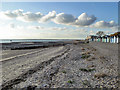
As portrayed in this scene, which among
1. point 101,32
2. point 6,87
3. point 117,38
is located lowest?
point 6,87

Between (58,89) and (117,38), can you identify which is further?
(117,38)

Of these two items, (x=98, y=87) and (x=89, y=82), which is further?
(x=89, y=82)

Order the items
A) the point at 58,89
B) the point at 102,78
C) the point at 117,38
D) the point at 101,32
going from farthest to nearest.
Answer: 1. the point at 101,32
2. the point at 117,38
3. the point at 102,78
4. the point at 58,89

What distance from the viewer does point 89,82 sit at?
7.38 m

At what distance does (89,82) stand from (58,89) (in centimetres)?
239

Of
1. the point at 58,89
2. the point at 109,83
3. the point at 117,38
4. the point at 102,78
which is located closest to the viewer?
the point at 58,89

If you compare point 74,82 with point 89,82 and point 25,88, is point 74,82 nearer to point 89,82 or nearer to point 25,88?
point 89,82

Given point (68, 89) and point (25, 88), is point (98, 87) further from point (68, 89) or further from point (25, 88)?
point (25, 88)

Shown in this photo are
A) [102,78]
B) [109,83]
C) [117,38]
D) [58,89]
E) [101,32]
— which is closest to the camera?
[58,89]

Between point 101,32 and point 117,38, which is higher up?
point 101,32

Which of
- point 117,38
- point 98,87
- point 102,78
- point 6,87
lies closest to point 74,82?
point 98,87

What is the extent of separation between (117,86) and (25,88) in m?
5.99

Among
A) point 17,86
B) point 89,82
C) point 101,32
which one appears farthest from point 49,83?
point 101,32

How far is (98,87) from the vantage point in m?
6.59
